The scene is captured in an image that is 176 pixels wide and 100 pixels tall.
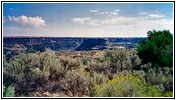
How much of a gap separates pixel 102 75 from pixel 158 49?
111 inches

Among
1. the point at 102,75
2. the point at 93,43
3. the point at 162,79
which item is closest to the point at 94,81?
the point at 102,75

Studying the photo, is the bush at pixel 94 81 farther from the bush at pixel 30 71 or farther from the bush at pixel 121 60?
the bush at pixel 121 60

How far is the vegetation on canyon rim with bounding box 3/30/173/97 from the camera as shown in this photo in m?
4.90

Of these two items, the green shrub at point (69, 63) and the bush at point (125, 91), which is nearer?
the bush at point (125, 91)

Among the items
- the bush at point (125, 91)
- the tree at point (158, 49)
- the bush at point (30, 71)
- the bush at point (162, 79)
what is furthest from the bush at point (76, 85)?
the tree at point (158, 49)

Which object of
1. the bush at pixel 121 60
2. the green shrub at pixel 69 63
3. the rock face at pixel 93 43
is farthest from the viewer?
the rock face at pixel 93 43

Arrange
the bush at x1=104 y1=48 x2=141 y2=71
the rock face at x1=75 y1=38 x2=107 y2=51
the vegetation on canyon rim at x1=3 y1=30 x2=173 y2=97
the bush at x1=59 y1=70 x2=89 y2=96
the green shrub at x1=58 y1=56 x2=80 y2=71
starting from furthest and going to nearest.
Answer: the rock face at x1=75 y1=38 x2=107 y2=51 → the bush at x1=104 y1=48 x2=141 y2=71 → the green shrub at x1=58 y1=56 x2=80 y2=71 → the bush at x1=59 y1=70 x2=89 y2=96 → the vegetation on canyon rim at x1=3 y1=30 x2=173 y2=97

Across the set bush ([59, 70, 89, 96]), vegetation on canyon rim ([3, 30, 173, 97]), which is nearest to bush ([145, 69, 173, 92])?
vegetation on canyon rim ([3, 30, 173, 97])

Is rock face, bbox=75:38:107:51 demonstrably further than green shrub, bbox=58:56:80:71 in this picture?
Yes

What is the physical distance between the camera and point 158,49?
7.60m

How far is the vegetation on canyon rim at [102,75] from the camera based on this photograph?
490 cm

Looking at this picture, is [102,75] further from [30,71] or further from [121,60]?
[30,71]

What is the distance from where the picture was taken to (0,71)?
5.21 m

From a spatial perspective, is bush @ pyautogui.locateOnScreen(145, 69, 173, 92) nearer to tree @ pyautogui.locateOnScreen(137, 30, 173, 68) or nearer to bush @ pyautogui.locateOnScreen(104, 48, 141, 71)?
tree @ pyautogui.locateOnScreen(137, 30, 173, 68)
